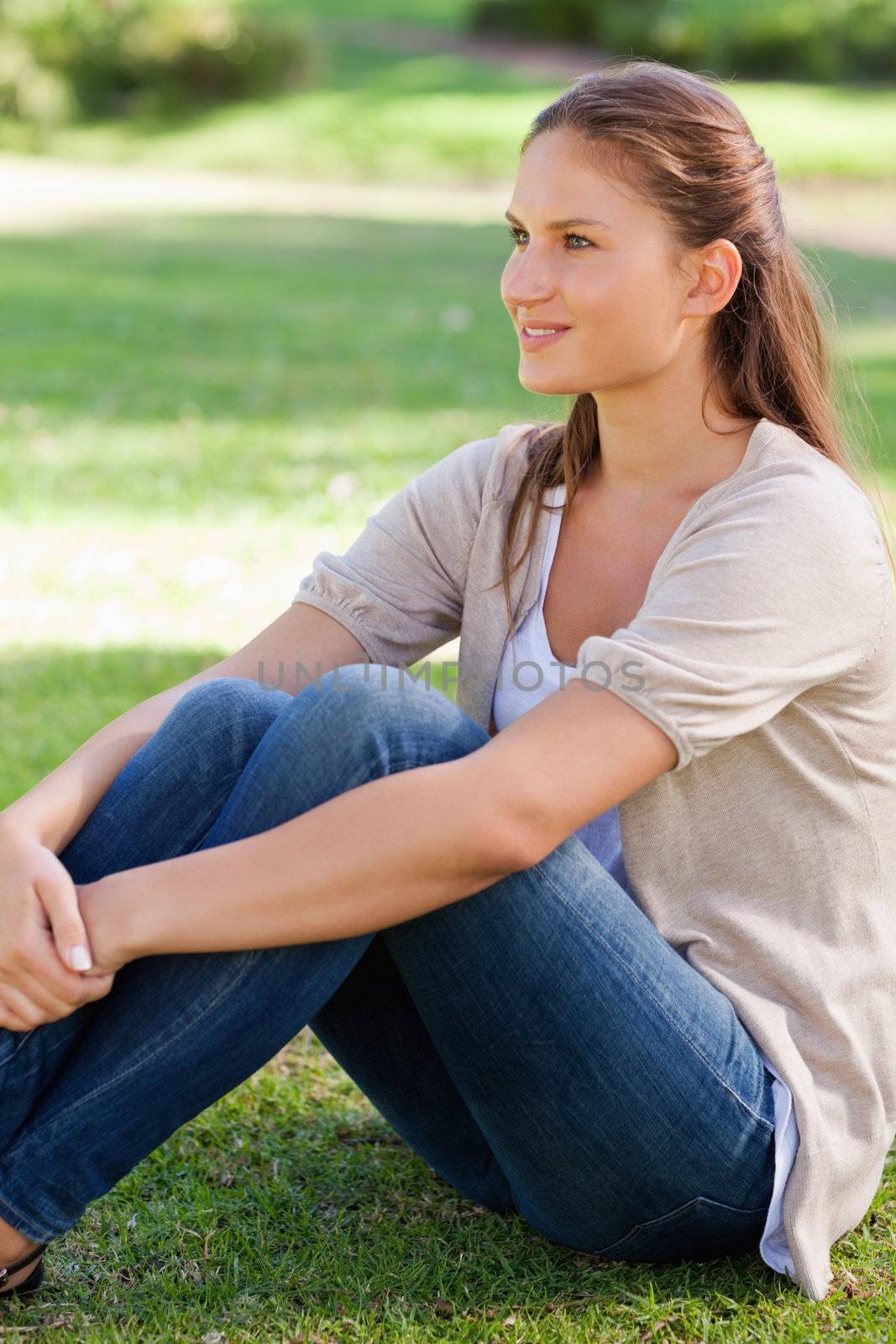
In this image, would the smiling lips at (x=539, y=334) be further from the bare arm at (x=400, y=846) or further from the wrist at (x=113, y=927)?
the wrist at (x=113, y=927)

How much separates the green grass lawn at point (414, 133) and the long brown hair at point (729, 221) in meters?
17.5

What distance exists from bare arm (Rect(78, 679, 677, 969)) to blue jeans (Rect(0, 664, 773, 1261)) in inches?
1.7

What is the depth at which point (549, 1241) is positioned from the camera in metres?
2.24

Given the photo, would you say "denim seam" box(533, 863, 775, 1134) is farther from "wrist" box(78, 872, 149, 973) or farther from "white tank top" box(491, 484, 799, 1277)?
"wrist" box(78, 872, 149, 973)

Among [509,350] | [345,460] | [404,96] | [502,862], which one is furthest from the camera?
[404,96]

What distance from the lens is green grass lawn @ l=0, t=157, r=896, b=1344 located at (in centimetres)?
208

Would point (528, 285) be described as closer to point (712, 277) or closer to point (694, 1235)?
point (712, 277)

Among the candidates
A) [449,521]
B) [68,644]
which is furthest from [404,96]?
[449,521]

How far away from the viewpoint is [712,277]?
7.14 feet

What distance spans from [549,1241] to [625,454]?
109cm

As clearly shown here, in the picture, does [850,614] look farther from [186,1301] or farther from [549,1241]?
[186,1301]

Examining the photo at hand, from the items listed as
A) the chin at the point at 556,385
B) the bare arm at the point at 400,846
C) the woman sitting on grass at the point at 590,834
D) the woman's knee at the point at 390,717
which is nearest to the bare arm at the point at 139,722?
the woman sitting on grass at the point at 590,834

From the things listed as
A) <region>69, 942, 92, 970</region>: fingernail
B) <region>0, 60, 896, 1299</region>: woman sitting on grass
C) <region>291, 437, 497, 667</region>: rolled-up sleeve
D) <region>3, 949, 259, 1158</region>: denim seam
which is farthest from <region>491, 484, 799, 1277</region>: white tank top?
<region>69, 942, 92, 970</region>: fingernail

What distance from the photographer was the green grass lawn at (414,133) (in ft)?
65.9
